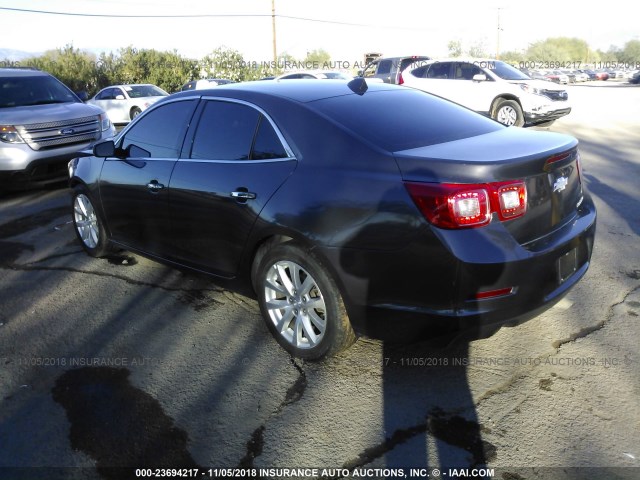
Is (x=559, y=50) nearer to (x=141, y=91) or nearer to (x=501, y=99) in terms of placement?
(x=141, y=91)

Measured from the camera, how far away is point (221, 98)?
400 cm

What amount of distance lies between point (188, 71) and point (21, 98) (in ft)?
99.2

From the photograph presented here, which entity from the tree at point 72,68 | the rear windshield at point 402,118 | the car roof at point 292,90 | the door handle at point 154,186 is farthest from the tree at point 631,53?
the door handle at point 154,186

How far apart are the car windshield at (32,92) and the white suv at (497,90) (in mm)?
8396

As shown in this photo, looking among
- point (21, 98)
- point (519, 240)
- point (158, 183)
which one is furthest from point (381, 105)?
point (21, 98)

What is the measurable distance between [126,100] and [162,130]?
15416 mm

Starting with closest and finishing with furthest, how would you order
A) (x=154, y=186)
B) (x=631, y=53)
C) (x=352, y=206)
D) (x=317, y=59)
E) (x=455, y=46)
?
(x=352, y=206) → (x=154, y=186) → (x=317, y=59) → (x=455, y=46) → (x=631, y=53)

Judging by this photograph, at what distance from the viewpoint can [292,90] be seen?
3863mm

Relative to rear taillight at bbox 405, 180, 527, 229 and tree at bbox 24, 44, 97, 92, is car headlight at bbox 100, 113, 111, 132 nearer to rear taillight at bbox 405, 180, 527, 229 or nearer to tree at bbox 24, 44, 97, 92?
rear taillight at bbox 405, 180, 527, 229

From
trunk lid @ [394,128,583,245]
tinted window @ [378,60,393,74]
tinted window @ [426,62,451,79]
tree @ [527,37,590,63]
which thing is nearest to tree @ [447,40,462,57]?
tree @ [527,37,590,63]

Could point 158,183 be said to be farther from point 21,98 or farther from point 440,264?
point 21,98

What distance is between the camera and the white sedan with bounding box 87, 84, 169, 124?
18438 millimetres

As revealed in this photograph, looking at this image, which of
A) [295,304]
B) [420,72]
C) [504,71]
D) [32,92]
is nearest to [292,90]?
[295,304]

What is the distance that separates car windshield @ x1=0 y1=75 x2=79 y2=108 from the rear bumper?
774 cm
